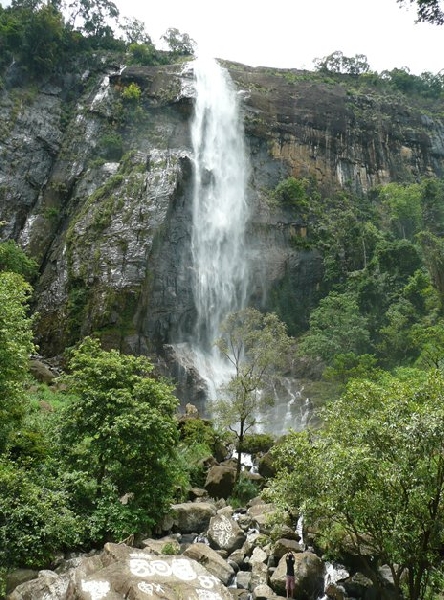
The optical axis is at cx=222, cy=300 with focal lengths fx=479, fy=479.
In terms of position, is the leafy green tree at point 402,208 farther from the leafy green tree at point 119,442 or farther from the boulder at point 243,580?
the boulder at point 243,580

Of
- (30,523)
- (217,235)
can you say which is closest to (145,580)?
(30,523)

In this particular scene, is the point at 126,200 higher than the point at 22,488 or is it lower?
higher

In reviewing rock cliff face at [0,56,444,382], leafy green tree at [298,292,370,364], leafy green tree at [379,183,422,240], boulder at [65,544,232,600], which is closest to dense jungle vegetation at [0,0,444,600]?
boulder at [65,544,232,600]

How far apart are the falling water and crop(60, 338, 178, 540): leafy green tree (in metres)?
15.1

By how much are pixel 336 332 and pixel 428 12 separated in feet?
69.5

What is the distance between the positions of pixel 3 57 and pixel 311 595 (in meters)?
42.8

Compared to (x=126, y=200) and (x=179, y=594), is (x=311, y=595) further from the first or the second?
(x=126, y=200)

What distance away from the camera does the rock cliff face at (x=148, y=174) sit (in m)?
27.5

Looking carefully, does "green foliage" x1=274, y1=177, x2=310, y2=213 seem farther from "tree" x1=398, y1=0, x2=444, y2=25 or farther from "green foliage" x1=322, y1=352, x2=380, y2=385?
"tree" x1=398, y1=0, x2=444, y2=25

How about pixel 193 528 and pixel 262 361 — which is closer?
pixel 193 528

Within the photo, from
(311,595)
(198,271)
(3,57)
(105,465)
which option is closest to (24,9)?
(3,57)

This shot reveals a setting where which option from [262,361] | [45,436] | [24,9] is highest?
[24,9]

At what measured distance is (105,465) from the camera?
11.5 metres

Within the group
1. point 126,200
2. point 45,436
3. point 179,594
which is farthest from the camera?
point 126,200
